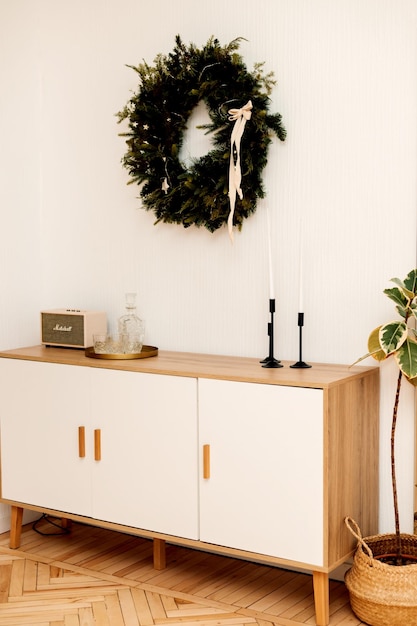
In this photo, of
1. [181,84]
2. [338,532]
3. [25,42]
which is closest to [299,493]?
[338,532]

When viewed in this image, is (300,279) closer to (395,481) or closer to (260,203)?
(260,203)

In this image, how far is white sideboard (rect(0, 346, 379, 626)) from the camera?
254 cm

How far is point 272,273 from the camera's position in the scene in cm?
297

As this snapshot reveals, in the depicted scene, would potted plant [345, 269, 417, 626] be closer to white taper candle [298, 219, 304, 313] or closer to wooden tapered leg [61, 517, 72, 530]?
white taper candle [298, 219, 304, 313]

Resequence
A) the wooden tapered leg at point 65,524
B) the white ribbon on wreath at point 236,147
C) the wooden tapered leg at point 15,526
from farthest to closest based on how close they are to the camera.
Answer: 1. the wooden tapered leg at point 65,524
2. the wooden tapered leg at point 15,526
3. the white ribbon on wreath at point 236,147

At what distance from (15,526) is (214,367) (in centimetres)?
112

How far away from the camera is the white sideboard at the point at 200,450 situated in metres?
2.54

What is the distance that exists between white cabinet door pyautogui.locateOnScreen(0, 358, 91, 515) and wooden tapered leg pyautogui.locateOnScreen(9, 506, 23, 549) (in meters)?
0.06

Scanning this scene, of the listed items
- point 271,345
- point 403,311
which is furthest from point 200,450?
point 403,311

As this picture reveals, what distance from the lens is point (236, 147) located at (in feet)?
9.62

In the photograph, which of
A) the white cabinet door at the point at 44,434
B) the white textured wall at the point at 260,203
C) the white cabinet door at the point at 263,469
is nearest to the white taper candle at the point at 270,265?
the white textured wall at the point at 260,203

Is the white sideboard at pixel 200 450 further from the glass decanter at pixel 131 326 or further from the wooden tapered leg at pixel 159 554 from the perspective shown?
the glass decanter at pixel 131 326

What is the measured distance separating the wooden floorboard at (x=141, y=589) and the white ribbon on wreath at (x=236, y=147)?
1.32m

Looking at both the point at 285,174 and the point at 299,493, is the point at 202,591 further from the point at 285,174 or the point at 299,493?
the point at 285,174
